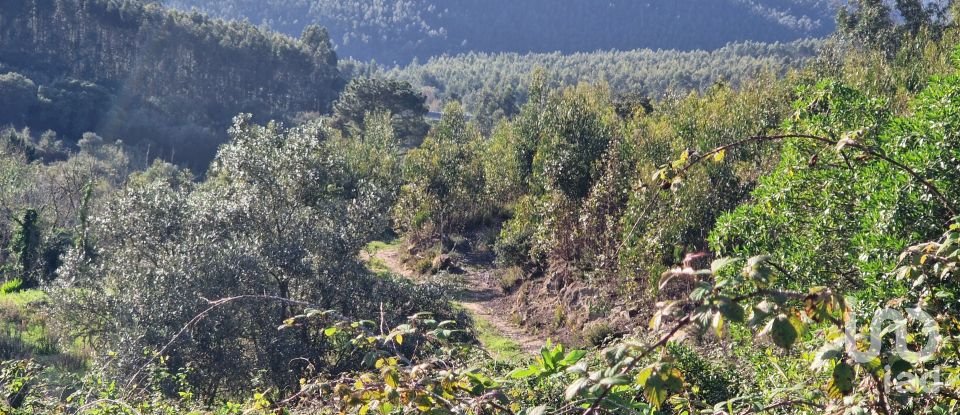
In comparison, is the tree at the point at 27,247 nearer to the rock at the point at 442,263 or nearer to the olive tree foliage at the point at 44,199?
the olive tree foliage at the point at 44,199

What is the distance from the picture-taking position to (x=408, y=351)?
40.1 ft

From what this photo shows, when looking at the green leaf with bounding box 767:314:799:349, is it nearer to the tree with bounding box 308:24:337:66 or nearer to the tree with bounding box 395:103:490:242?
the tree with bounding box 395:103:490:242

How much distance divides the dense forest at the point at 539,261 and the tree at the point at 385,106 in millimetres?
217

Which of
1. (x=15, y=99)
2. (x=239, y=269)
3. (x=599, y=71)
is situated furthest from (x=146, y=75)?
(x=599, y=71)

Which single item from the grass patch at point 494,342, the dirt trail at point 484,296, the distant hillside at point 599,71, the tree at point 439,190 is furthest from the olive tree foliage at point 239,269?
the distant hillside at point 599,71

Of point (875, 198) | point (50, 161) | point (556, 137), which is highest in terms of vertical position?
point (875, 198)

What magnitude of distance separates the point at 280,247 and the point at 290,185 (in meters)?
3.50

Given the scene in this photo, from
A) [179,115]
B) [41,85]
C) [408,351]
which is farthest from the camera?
[179,115]

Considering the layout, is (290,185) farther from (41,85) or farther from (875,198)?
(41,85)

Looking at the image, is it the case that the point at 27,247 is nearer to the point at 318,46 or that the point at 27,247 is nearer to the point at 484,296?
the point at 484,296

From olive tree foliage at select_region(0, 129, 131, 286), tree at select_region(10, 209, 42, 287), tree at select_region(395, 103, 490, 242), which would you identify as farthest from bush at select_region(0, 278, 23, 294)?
tree at select_region(395, 103, 490, 242)

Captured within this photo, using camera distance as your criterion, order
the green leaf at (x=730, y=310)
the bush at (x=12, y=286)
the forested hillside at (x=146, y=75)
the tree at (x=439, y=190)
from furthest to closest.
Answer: the forested hillside at (x=146, y=75) → the tree at (x=439, y=190) → the bush at (x=12, y=286) → the green leaf at (x=730, y=310)

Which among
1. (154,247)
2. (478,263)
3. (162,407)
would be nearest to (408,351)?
(162,407)

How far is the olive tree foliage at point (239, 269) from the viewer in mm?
→ 12430
